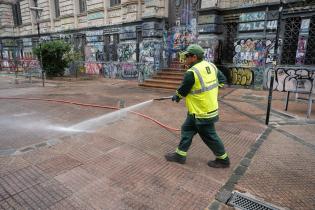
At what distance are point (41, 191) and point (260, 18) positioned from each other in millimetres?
10898

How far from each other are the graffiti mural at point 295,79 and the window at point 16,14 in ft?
93.0

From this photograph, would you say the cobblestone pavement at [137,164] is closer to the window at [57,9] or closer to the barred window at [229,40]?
the barred window at [229,40]

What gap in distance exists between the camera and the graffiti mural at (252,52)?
10677 mm

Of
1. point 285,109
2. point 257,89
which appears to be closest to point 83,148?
point 285,109

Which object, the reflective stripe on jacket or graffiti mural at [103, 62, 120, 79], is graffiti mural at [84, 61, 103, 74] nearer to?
graffiti mural at [103, 62, 120, 79]

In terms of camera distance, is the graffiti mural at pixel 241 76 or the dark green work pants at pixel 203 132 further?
the graffiti mural at pixel 241 76

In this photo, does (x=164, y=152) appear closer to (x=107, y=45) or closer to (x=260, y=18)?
(x=260, y=18)

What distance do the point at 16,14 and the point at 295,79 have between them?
29727mm

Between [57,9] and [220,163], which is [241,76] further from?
[57,9]

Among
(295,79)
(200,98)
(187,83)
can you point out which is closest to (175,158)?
(200,98)

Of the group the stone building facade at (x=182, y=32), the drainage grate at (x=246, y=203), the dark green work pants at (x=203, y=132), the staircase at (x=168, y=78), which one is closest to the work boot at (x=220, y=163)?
the dark green work pants at (x=203, y=132)

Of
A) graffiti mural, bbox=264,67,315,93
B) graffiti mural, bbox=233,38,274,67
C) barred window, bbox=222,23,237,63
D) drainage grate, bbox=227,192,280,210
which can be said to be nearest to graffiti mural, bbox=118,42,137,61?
barred window, bbox=222,23,237,63

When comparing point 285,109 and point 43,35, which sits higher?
point 43,35

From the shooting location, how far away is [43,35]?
22.9 metres
